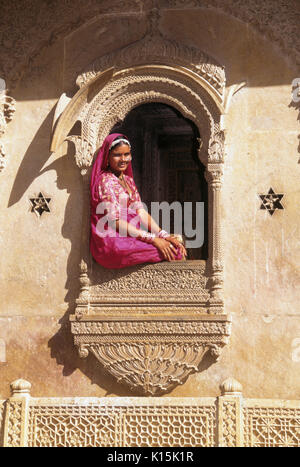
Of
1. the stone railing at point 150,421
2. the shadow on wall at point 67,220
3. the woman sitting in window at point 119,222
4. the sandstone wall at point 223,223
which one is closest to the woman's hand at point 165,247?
the woman sitting in window at point 119,222

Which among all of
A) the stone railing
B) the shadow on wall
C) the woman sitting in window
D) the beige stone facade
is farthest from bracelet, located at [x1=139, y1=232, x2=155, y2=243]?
the stone railing

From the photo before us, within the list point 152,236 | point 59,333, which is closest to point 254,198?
point 152,236

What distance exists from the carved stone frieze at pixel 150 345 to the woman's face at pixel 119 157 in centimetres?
130

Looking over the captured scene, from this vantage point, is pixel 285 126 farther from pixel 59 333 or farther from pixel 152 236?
pixel 59 333

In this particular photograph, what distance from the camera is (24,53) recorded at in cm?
759

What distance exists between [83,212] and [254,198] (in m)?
1.45

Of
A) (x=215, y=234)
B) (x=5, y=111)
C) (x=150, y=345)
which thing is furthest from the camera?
(x=5, y=111)

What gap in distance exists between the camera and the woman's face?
23.8 ft

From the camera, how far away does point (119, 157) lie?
23.9ft

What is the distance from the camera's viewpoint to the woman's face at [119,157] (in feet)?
23.8

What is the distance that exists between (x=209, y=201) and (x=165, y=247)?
0.54 m

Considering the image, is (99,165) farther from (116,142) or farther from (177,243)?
(177,243)

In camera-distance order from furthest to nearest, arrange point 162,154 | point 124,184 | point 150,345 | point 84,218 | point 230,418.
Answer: point 162,154, point 124,184, point 84,218, point 150,345, point 230,418

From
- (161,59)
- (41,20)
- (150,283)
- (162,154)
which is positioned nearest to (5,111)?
(41,20)
